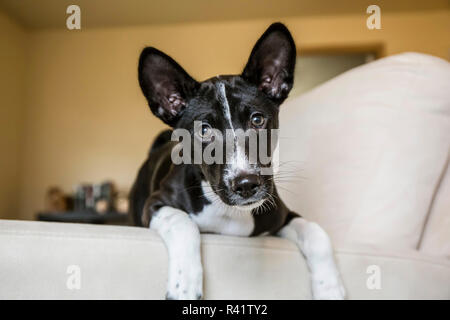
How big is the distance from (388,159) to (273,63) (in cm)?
44

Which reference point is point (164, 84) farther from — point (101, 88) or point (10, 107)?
point (10, 107)

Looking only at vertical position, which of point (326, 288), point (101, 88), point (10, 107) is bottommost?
point (326, 288)

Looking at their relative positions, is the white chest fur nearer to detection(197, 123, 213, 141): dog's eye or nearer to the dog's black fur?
the dog's black fur

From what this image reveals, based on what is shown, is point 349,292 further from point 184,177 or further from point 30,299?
point 30,299

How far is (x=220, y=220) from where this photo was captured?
1.20 metres

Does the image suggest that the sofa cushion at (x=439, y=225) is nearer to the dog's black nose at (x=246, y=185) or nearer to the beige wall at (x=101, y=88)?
the dog's black nose at (x=246, y=185)

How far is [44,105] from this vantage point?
6.00 meters

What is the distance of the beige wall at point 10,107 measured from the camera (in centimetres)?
552

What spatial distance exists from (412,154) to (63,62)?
18.9 ft

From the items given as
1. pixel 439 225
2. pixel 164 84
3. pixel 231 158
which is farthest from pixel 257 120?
pixel 439 225

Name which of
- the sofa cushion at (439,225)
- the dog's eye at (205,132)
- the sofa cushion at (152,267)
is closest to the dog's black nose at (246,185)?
the sofa cushion at (152,267)

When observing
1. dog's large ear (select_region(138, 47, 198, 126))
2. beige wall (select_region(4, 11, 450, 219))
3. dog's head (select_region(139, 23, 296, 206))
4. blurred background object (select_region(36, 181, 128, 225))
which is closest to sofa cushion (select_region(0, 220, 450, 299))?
dog's head (select_region(139, 23, 296, 206))

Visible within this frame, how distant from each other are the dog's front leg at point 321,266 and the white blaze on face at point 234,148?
24cm

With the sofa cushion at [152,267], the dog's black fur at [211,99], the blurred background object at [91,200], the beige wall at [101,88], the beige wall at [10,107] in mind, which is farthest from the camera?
the beige wall at [101,88]
